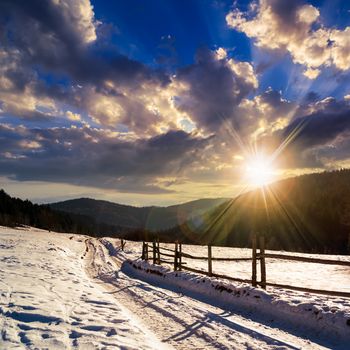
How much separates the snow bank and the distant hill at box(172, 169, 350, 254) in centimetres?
8409

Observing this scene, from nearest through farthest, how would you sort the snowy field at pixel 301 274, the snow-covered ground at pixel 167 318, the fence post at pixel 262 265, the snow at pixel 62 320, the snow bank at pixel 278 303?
the snow at pixel 62 320
the snow-covered ground at pixel 167 318
the snow bank at pixel 278 303
the fence post at pixel 262 265
the snowy field at pixel 301 274

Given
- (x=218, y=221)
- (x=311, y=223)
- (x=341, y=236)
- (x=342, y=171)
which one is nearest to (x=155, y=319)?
(x=341, y=236)

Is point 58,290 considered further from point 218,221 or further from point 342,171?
point 342,171

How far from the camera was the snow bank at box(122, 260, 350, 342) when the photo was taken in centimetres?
849

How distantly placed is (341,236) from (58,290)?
360 ft

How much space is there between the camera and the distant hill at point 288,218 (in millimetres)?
109188

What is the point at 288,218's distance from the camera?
127m

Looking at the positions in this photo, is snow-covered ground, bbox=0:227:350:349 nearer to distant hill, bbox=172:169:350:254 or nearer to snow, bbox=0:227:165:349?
snow, bbox=0:227:165:349

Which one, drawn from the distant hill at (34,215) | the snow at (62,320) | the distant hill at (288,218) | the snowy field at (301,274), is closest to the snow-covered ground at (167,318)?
the snow at (62,320)

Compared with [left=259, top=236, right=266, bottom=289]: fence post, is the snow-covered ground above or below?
below

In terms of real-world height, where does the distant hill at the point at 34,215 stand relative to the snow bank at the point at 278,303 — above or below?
above

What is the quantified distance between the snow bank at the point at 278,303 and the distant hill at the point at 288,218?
84.1 m

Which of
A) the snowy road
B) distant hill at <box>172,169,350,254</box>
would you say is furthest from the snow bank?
distant hill at <box>172,169,350,254</box>

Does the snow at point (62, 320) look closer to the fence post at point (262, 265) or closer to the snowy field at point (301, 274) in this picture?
the fence post at point (262, 265)
